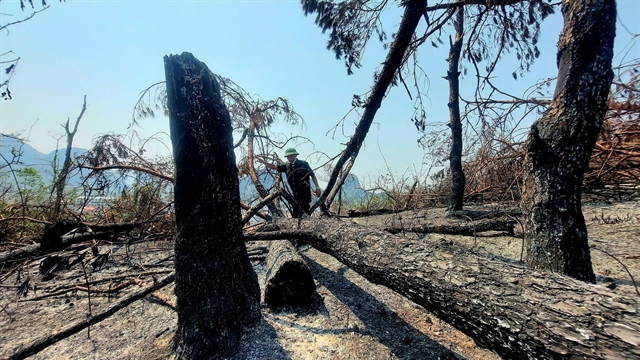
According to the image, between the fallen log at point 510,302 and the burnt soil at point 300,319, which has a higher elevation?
the fallen log at point 510,302

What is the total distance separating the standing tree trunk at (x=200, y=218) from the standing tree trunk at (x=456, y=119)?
4.25 m

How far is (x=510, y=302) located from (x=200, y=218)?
178 cm

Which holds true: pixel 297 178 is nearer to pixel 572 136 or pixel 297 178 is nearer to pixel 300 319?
pixel 300 319

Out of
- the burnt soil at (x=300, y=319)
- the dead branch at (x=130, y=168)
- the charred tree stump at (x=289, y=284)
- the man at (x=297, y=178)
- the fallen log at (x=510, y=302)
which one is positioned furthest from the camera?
the man at (x=297, y=178)

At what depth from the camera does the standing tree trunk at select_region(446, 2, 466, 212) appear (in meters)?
5.06

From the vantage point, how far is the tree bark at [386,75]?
2838 mm

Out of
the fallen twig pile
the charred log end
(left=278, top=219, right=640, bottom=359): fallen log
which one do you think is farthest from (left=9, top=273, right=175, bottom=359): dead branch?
the fallen twig pile

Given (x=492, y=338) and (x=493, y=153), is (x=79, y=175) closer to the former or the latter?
(x=492, y=338)

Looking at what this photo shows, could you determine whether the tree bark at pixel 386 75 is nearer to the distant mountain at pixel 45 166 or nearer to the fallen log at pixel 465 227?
the distant mountain at pixel 45 166

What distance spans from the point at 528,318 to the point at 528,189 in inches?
46.3

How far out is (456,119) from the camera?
5.11 metres

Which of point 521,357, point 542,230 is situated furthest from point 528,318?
point 542,230

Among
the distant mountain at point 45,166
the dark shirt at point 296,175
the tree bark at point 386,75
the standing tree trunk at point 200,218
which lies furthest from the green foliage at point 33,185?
the tree bark at point 386,75

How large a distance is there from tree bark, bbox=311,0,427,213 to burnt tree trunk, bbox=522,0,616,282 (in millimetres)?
1193
